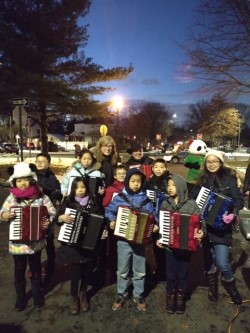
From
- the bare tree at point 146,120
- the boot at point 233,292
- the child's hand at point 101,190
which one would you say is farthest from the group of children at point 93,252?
the bare tree at point 146,120

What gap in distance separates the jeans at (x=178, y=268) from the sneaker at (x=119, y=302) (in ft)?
1.92

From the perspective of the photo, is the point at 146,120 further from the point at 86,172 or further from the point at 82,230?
the point at 82,230

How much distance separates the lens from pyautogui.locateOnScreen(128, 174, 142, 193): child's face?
397 centimetres

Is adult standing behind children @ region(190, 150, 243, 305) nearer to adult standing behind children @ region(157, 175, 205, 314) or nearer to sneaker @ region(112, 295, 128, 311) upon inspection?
adult standing behind children @ region(157, 175, 205, 314)

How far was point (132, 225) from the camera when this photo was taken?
3.71 metres

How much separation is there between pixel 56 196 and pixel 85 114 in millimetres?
14866

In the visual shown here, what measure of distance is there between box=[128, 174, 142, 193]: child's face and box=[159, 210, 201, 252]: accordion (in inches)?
19.2

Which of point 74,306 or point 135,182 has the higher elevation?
point 135,182

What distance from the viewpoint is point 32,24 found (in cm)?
1736

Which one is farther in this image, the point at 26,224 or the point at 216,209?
the point at 216,209

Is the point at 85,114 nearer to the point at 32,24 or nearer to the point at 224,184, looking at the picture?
the point at 32,24

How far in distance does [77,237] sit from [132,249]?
0.74 meters

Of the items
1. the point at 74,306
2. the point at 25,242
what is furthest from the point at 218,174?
the point at 25,242

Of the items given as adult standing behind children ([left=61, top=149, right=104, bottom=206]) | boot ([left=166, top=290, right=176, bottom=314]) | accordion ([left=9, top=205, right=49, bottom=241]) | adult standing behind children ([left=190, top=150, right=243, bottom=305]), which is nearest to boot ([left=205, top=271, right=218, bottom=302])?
adult standing behind children ([left=190, top=150, right=243, bottom=305])
